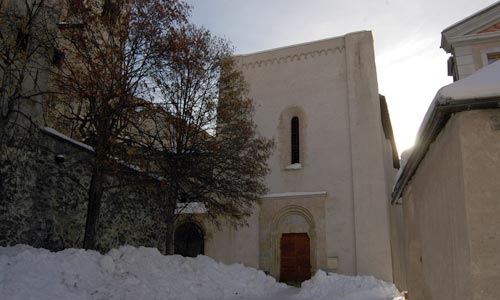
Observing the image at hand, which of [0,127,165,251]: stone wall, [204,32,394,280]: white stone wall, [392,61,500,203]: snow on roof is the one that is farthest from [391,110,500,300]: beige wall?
[204,32,394,280]: white stone wall

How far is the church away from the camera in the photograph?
57.7 feet

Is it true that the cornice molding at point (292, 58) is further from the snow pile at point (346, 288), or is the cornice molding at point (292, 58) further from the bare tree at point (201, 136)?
the snow pile at point (346, 288)

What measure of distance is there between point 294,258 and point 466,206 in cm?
1443

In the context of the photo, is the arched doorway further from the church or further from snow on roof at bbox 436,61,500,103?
snow on roof at bbox 436,61,500,103

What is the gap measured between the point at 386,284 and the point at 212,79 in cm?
1004

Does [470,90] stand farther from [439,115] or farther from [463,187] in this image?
[463,187]

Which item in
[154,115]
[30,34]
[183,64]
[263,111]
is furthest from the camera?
[263,111]

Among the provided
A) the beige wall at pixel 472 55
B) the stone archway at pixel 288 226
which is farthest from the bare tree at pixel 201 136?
the beige wall at pixel 472 55

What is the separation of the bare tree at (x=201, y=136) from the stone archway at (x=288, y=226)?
3093mm

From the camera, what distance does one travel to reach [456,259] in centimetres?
494

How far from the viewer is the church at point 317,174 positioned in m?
17.6

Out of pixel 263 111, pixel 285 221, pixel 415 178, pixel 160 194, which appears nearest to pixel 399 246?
pixel 285 221

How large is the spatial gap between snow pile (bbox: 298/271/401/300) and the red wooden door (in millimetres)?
2378

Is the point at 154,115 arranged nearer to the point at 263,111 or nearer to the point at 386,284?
the point at 263,111
